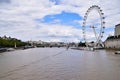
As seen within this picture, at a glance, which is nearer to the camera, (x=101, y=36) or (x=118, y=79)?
(x=118, y=79)

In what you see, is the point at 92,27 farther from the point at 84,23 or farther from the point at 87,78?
the point at 87,78

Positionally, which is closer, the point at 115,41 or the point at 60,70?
the point at 60,70

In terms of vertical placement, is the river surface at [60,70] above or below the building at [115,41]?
below

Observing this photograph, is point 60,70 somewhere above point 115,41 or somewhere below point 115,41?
below

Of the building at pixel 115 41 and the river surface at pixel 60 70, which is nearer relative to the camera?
the river surface at pixel 60 70

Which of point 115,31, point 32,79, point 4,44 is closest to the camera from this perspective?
point 32,79

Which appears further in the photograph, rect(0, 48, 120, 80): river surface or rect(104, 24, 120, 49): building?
rect(104, 24, 120, 49): building

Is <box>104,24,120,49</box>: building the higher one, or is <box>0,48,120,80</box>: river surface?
<box>104,24,120,49</box>: building

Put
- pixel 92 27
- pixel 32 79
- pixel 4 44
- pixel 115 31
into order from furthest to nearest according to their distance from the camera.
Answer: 1. pixel 115 31
2. pixel 4 44
3. pixel 92 27
4. pixel 32 79

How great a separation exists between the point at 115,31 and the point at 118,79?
14112 cm

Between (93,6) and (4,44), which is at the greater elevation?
(93,6)

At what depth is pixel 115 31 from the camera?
16138 centimetres

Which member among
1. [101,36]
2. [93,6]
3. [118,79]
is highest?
[93,6]

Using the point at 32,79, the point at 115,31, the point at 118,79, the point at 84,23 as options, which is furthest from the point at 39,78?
the point at 115,31
